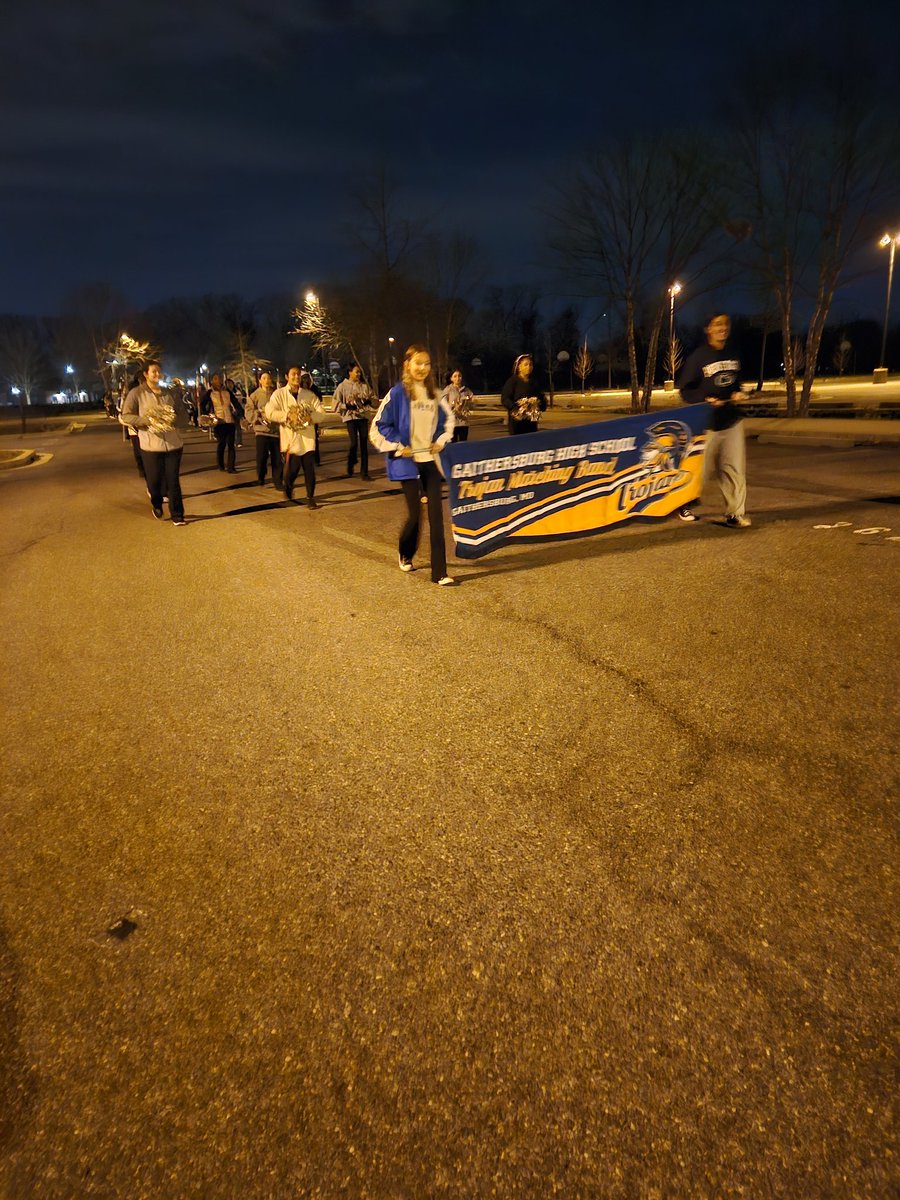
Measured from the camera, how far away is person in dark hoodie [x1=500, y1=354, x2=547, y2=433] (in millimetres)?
8766

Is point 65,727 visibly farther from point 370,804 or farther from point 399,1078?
point 399,1078

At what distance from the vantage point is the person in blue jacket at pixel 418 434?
5.86 metres

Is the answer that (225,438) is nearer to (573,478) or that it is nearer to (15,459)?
(573,478)

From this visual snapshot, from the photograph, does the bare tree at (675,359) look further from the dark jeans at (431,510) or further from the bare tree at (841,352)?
the dark jeans at (431,510)

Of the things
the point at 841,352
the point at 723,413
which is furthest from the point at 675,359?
the point at 723,413

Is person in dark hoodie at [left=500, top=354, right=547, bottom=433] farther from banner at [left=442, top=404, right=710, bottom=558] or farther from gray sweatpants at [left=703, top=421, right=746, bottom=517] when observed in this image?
gray sweatpants at [left=703, top=421, right=746, bottom=517]

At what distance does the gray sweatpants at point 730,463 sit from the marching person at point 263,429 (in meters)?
7.59

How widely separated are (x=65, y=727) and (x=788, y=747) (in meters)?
3.72

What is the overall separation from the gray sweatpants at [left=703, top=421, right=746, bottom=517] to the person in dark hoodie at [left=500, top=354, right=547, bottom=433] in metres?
2.25

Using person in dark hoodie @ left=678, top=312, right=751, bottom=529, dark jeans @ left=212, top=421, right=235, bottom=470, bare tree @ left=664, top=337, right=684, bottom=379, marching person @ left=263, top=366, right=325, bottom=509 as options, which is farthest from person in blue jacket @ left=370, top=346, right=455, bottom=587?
bare tree @ left=664, top=337, right=684, bottom=379

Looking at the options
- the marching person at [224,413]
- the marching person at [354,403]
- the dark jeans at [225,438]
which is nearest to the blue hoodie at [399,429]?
the marching person at [354,403]

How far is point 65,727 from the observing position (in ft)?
12.5

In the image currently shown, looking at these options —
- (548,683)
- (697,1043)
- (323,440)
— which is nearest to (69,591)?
(548,683)

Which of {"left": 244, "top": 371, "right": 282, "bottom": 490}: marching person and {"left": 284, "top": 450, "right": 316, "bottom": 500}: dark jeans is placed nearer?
{"left": 284, "top": 450, "right": 316, "bottom": 500}: dark jeans
